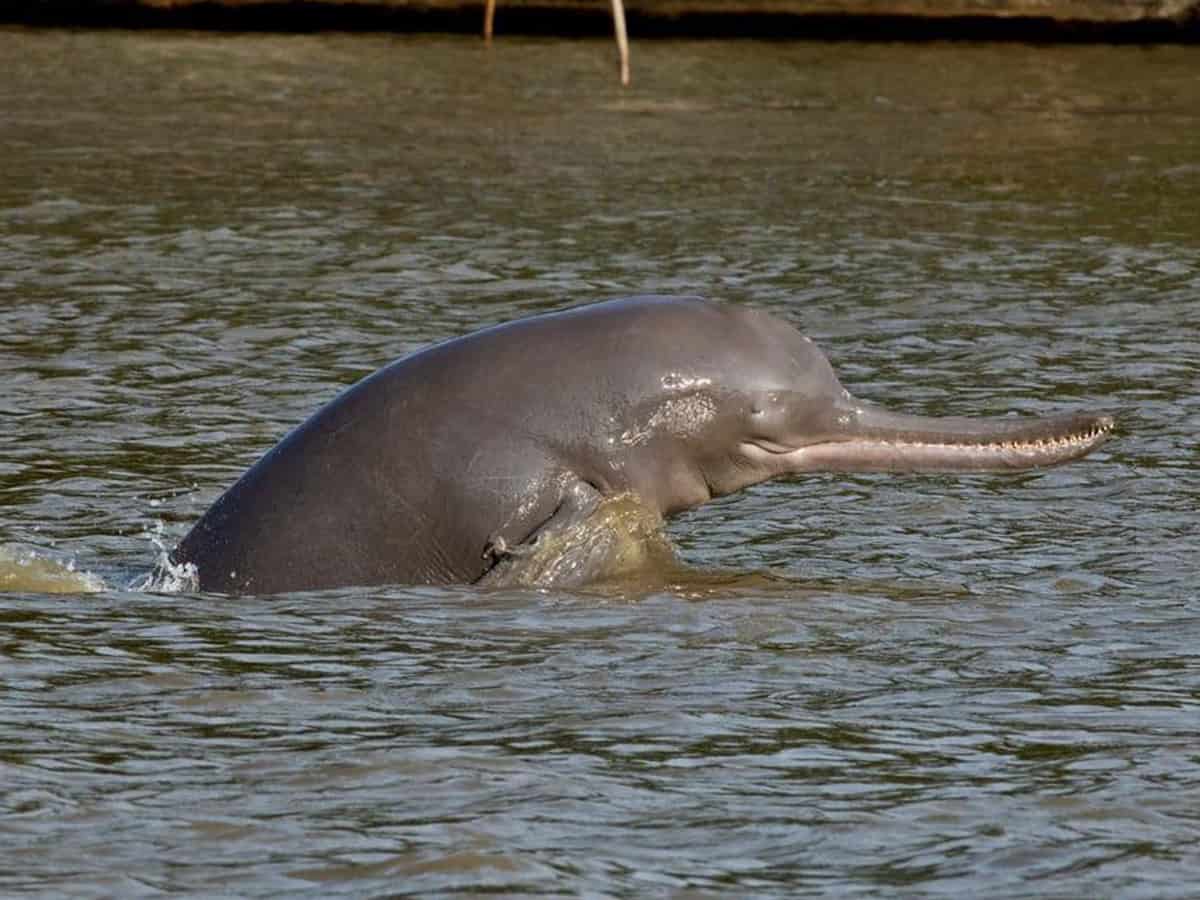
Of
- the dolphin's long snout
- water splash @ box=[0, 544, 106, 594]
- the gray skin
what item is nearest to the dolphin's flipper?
the gray skin

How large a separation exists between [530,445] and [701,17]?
22.6m

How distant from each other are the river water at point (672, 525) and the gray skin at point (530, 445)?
10.3 inches

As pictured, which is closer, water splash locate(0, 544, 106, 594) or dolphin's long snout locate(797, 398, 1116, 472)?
water splash locate(0, 544, 106, 594)

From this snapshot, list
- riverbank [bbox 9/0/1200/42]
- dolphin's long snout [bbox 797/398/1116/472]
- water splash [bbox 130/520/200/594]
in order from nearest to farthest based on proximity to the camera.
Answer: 1. water splash [bbox 130/520/200/594]
2. dolphin's long snout [bbox 797/398/1116/472]
3. riverbank [bbox 9/0/1200/42]

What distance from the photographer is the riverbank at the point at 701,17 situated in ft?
105

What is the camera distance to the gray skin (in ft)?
33.9

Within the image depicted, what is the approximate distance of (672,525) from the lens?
12531 mm

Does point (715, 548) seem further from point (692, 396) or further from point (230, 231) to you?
point (230, 231)

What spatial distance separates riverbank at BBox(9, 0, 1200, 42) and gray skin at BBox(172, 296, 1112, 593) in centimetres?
2171

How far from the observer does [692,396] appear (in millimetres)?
10633

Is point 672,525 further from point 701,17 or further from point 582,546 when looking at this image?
point 701,17

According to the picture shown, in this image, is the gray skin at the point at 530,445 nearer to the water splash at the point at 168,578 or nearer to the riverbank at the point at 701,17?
the water splash at the point at 168,578

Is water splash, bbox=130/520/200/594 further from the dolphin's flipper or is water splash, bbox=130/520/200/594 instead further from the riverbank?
the riverbank

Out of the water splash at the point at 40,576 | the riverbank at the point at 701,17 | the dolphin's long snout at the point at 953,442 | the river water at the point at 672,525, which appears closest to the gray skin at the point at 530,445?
the dolphin's long snout at the point at 953,442
